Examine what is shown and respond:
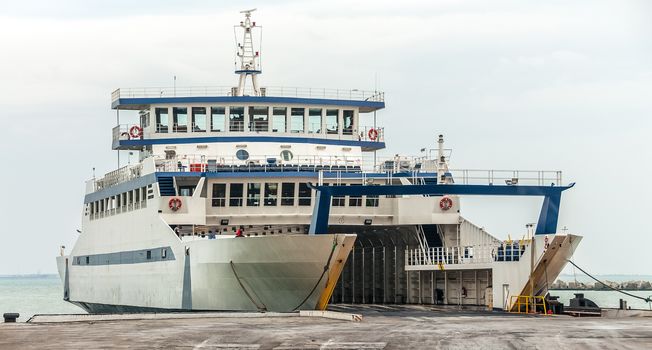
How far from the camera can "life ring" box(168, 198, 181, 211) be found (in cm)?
4372

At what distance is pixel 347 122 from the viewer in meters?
→ 50.9

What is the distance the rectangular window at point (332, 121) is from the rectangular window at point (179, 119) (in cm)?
596

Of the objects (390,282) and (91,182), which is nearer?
(390,282)

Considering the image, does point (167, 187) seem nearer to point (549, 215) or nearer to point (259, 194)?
point (259, 194)

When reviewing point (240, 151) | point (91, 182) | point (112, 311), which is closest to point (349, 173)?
point (240, 151)

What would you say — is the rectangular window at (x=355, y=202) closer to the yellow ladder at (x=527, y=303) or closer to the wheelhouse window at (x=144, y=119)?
the yellow ladder at (x=527, y=303)

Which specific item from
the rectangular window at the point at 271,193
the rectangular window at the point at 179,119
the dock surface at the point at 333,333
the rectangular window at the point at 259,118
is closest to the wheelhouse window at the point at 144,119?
the rectangular window at the point at 179,119

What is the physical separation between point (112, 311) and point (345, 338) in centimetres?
2710

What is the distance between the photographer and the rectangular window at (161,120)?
50062 mm

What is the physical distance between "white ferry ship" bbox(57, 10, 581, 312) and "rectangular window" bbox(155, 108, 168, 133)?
49mm

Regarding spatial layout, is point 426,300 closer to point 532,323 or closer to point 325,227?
point 325,227

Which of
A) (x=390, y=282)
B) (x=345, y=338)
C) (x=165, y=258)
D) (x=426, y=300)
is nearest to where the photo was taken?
(x=345, y=338)

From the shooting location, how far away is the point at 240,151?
48125 millimetres

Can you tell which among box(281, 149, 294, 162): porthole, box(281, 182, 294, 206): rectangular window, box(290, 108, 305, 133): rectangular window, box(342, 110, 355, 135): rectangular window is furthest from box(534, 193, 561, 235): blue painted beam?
box(290, 108, 305, 133): rectangular window
